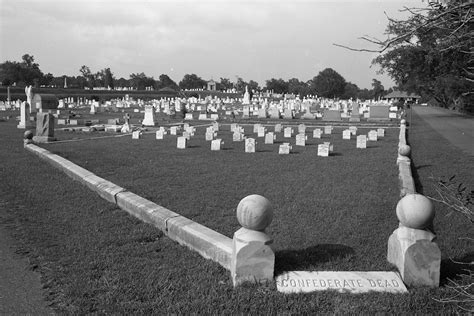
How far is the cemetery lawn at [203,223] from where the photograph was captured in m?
3.93

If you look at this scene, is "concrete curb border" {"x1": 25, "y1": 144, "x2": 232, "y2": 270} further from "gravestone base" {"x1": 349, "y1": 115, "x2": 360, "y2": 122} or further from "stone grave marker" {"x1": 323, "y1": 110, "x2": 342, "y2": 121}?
"stone grave marker" {"x1": 323, "y1": 110, "x2": 342, "y2": 121}

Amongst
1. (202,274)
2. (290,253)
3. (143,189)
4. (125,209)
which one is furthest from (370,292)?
(143,189)

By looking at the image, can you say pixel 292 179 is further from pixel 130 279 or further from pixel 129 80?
pixel 129 80

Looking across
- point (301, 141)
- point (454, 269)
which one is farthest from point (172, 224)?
point (301, 141)

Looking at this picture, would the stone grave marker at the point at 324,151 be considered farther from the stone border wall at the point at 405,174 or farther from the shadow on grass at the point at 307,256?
the shadow on grass at the point at 307,256

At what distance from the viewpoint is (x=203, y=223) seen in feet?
20.3

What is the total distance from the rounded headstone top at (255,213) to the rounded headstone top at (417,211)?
1.35 m

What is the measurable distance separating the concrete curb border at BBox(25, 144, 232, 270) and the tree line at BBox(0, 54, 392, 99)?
9444cm

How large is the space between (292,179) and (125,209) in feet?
13.7

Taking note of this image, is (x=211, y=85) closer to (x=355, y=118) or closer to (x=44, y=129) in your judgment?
(x=355, y=118)

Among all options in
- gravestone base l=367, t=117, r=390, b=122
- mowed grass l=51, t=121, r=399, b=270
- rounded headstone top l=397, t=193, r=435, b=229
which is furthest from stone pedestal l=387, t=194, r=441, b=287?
gravestone base l=367, t=117, r=390, b=122

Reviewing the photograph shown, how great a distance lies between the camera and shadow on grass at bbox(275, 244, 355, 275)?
461cm

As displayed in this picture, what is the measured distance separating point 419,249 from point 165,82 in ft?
475

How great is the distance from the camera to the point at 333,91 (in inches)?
4299
